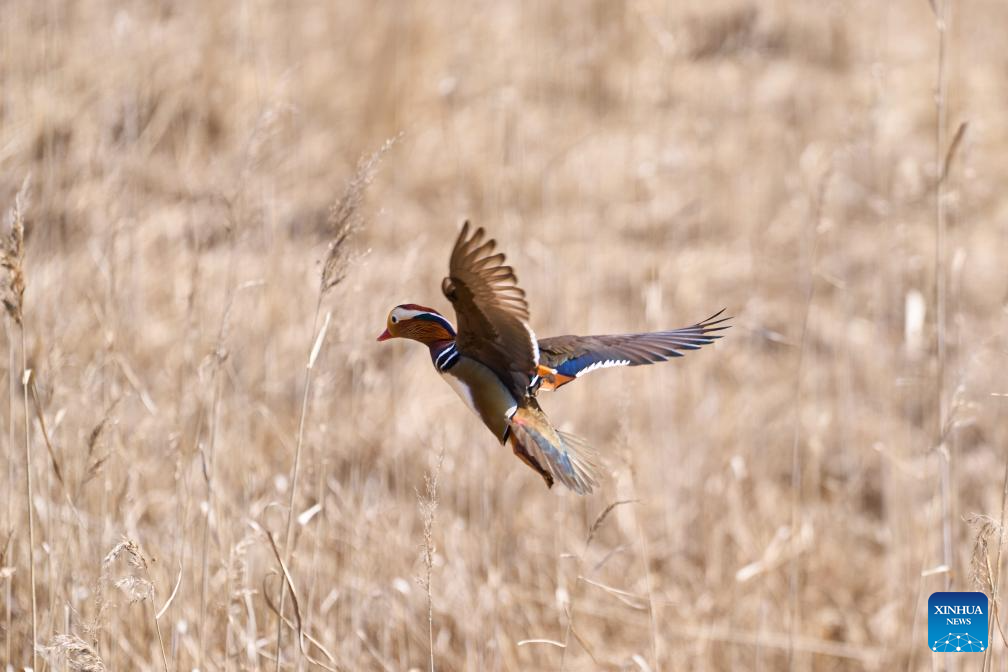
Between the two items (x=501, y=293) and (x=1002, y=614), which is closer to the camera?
(x=501, y=293)

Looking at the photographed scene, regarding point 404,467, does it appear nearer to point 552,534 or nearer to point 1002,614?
point 552,534

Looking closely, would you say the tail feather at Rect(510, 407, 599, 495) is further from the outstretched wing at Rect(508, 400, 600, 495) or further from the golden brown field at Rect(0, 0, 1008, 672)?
the golden brown field at Rect(0, 0, 1008, 672)

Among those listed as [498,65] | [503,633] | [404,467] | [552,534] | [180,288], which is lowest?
[503,633]

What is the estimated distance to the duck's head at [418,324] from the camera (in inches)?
37.0

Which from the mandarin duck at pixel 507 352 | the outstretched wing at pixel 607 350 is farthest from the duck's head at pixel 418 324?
the outstretched wing at pixel 607 350

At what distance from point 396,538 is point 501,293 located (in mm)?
1694

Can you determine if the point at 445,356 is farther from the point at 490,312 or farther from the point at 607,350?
the point at 607,350

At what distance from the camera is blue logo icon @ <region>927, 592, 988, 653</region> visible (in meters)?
1.75

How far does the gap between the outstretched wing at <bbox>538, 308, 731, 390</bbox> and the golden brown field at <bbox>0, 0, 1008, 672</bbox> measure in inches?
11.3

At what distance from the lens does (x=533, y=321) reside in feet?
11.3

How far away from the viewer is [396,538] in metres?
2.46

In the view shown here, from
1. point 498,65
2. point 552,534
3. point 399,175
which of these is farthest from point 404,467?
point 498,65

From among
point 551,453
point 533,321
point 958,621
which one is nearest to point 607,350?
point 551,453

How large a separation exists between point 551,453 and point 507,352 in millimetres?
107
